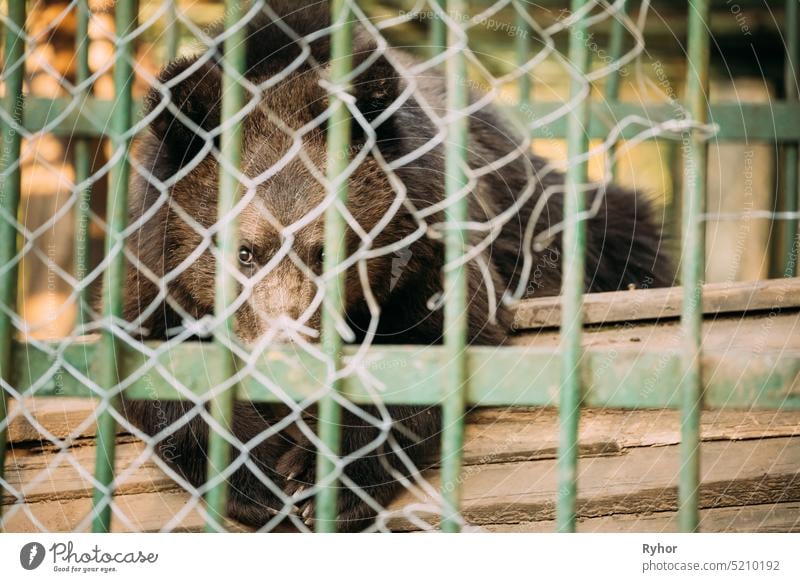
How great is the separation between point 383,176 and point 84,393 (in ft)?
3.24

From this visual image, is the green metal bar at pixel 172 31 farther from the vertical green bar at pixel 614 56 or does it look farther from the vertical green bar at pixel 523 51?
the vertical green bar at pixel 614 56

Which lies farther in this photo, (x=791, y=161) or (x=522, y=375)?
(x=791, y=161)

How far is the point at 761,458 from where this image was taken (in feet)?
5.12

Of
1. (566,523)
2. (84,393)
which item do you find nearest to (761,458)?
(566,523)

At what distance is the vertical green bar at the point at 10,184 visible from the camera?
1.52 metres

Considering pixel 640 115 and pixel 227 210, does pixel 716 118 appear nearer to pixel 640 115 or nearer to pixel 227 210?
pixel 640 115

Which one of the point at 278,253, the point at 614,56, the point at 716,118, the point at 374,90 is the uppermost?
the point at 614,56

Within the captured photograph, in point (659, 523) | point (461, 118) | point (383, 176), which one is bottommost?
point (659, 523)

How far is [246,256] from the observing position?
2.01 metres

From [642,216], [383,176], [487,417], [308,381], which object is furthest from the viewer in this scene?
[642,216]

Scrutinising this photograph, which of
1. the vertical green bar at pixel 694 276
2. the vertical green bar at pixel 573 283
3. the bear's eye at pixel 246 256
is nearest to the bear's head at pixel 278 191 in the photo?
the bear's eye at pixel 246 256

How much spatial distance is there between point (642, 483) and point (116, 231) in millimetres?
1084

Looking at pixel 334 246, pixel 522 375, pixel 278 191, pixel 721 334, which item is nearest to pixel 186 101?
pixel 278 191
